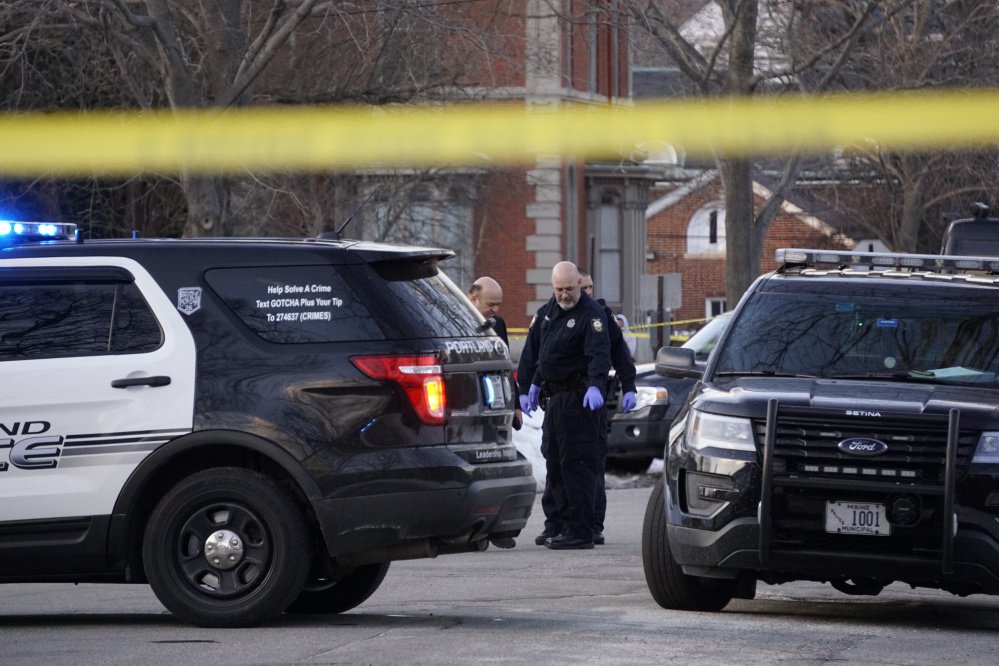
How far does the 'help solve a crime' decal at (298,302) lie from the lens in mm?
8484

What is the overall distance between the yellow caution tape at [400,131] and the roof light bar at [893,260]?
1169cm

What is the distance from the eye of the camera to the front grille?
27.2ft

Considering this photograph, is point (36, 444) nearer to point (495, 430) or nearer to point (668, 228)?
point (495, 430)

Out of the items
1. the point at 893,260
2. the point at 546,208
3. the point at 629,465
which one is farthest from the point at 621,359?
the point at 546,208

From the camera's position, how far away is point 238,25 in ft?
70.5

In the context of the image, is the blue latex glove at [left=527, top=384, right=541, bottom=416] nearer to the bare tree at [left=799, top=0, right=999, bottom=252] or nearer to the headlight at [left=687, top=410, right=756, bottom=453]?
the headlight at [left=687, top=410, right=756, bottom=453]

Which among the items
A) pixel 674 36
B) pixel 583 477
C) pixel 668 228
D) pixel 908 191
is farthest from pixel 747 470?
pixel 668 228

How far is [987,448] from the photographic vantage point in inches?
326

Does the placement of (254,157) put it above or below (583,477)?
above

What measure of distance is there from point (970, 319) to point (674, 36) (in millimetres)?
16736

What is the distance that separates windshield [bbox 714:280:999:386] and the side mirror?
1.10ft

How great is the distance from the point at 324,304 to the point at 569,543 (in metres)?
4.68

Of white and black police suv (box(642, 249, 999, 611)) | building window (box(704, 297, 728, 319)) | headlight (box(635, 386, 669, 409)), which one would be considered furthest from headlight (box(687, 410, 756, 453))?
building window (box(704, 297, 728, 319))

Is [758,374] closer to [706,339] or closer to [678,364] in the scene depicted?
[678,364]
